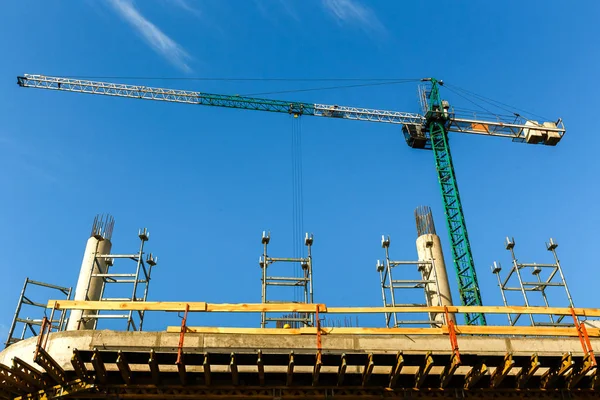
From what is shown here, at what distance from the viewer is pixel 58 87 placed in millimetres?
54219

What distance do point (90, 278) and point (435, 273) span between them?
12.2 meters

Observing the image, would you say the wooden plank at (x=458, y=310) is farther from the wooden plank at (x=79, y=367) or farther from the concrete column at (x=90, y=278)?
the concrete column at (x=90, y=278)

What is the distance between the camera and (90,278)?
17.8 metres

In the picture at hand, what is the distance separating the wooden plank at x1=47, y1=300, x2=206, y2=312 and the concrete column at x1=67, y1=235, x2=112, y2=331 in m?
5.10

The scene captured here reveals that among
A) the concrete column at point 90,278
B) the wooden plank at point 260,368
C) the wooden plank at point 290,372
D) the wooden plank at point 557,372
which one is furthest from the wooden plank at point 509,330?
the concrete column at point 90,278

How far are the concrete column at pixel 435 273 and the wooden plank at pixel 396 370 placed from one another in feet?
23.9

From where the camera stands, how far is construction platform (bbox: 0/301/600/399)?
1108 cm

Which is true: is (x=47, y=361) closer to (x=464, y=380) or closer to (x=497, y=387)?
(x=464, y=380)

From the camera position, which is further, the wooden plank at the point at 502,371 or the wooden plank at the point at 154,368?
the wooden plank at the point at 502,371

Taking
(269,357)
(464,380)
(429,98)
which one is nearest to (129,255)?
(269,357)

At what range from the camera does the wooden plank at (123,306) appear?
11.9 m

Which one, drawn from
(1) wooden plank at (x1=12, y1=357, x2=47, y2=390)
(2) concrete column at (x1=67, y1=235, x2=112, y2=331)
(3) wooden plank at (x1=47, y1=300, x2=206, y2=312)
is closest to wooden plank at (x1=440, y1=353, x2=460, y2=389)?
(3) wooden plank at (x1=47, y1=300, x2=206, y2=312)

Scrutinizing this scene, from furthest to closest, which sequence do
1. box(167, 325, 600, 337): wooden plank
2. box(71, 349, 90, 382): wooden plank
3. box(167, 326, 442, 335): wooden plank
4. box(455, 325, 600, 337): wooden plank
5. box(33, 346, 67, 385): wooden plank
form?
1. box(167, 326, 442, 335): wooden plank
2. box(167, 325, 600, 337): wooden plank
3. box(455, 325, 600, 337): wooden plank
4. box(71, 349, 90, 382): wooden plank
5. box(33, 346, 67, 385): wooden plank

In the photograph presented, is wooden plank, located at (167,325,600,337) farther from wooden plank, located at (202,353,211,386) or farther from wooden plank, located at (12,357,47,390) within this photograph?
wooden plank, located at (12,357,47,390)
